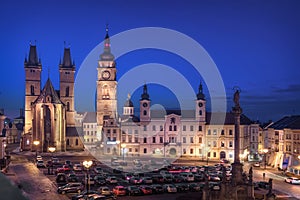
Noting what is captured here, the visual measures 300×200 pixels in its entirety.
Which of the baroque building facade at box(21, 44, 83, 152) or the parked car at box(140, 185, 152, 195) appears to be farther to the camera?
the baroque building facade at box(21, 44, 83, 152)

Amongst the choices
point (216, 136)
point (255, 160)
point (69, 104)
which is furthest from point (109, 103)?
point (255, 160)

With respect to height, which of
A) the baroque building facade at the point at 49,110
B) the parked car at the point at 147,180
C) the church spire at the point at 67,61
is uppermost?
the church spire at the point at 67,61

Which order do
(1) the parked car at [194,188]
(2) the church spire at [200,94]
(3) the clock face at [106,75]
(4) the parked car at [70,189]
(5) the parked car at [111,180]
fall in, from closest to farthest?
1. (4) the parked car at [70,189]
2. (1) the parked car at [194,188]
3. (5) the parked car at [111,180]
4. (2) the church spire at [200,94]
5. (3) the clock face at [106,75]

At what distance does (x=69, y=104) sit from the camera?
9312 centimetres

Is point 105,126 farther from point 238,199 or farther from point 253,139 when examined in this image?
point 238,199

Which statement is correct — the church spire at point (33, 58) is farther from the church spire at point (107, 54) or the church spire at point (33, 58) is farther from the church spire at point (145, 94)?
the church spire at point (145, 94)

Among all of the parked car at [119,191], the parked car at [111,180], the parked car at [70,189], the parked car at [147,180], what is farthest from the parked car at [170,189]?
the parked car at [70,189]

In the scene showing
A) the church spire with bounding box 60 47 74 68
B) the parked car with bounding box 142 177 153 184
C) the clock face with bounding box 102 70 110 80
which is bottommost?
the parked car with bounding box 142 177 153 184

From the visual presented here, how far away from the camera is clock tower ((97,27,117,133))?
8962 centimetres

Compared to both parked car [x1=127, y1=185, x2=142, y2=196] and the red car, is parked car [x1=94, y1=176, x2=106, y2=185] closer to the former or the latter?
the red car

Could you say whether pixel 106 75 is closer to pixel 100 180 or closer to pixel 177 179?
pixel 177 179

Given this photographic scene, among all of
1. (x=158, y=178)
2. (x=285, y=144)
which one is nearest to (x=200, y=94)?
(x=285, y=144)

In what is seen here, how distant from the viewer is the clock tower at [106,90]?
89625mm

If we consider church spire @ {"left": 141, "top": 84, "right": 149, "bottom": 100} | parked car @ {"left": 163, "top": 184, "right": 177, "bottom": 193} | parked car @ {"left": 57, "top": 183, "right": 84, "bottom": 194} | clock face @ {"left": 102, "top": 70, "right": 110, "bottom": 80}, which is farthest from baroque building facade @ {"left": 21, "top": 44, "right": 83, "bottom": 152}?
parked car @ {"left": 163, "top": 184, "right": 177, "bottom": 193}
